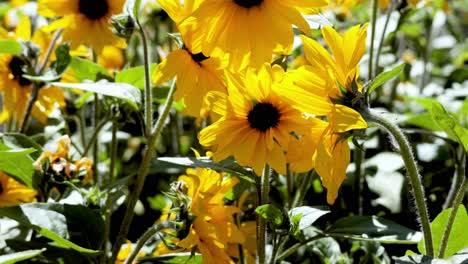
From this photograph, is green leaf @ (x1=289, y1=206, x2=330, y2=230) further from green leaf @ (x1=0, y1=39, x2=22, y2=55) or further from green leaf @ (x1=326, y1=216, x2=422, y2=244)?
green leaf @ (x1=0, y1=39, x2=22, y2=55)

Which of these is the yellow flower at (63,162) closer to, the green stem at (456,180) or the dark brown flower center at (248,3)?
the dark brown flower center at (248,3)

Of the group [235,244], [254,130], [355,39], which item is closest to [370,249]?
[235,244]

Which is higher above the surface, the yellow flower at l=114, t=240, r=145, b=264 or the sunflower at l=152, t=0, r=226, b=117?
the sunflower at l=152, t=0, r=226, b=117

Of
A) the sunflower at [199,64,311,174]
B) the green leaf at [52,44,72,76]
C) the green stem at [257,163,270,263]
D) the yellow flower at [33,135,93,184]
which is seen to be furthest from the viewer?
the green leaf at [52,44,72,76]

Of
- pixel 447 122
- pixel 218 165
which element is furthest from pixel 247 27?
pixel 447 122

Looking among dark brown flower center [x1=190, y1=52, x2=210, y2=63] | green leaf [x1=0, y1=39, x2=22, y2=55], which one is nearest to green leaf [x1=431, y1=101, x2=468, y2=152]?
dark brown flower center [x1=190, y1=52, x2=210, y2=63]

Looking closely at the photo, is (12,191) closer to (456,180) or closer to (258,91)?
(258,91)

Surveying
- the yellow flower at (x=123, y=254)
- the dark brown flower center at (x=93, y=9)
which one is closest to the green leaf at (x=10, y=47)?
the dark brown flower center at (x=93, y=9)
